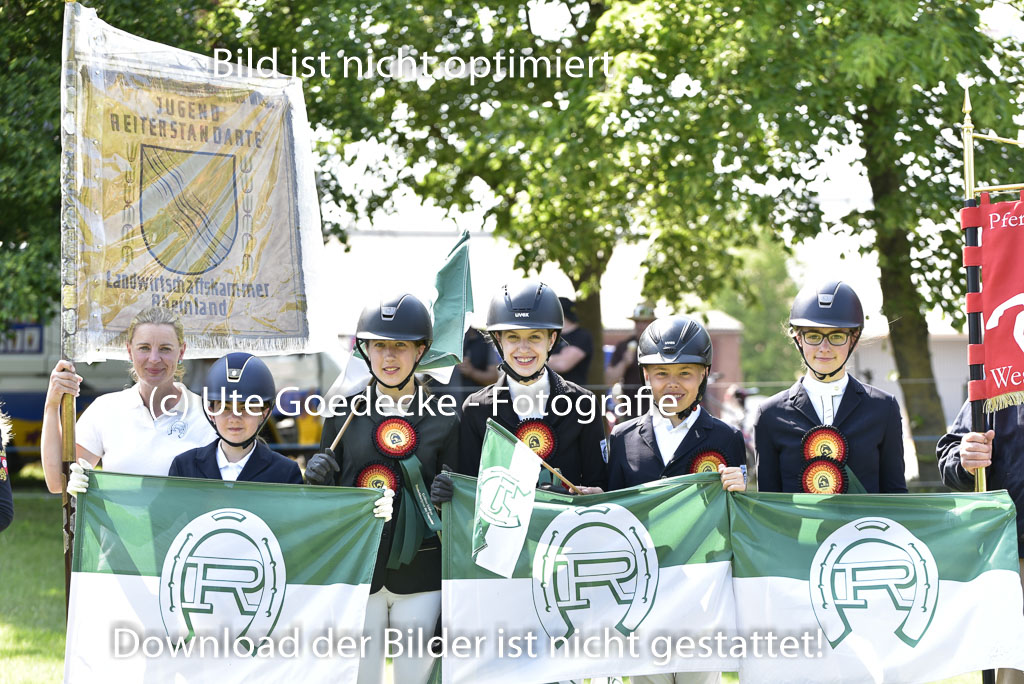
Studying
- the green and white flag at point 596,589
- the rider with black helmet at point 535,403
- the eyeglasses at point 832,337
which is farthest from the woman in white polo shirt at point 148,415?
the eyeglasses at point 832,337

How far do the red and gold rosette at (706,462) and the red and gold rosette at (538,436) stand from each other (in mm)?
693

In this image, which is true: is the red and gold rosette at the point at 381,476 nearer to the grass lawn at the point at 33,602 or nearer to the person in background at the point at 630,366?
the grass lawn at the point at 33,602

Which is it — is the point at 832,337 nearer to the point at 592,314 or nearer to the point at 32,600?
the point at 32,600

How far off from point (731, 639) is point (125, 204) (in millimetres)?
3699

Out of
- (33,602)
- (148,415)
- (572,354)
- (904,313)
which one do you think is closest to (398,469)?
(148,415)

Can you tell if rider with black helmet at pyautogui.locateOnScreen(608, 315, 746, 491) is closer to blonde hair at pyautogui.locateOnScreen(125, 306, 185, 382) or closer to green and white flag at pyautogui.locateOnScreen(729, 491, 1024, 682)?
green and white flag at pyautogui.locateOnScreen(729, 491, 1024, 682)

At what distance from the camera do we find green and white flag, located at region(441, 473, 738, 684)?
5.06 m

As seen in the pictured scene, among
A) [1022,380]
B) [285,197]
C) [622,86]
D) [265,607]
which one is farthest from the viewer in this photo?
[622,86]

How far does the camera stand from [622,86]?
1179 cm

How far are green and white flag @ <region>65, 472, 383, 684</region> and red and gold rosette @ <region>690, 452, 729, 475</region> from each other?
155cm

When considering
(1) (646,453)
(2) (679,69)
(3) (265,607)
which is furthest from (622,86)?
(3) (265,607)

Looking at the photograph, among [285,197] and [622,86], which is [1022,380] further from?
[622,86]

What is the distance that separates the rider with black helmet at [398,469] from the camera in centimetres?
513

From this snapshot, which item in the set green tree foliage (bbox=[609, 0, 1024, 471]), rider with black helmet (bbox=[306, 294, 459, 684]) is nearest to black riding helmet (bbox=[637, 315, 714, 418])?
rider with black helmet (bbox=[306, 294, 459, 684])
